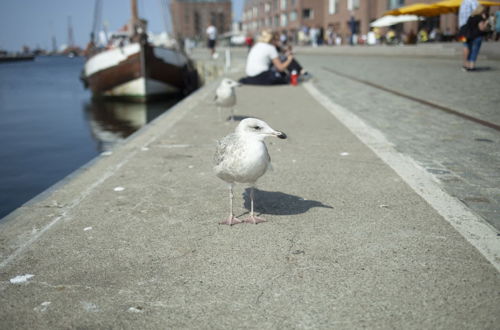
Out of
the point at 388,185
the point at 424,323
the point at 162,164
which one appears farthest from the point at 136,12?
the point at 424,323

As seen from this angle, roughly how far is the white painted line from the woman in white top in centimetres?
567

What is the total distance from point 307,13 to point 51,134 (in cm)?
6002

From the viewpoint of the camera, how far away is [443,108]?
27.6 feet

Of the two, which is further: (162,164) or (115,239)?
(162,164)

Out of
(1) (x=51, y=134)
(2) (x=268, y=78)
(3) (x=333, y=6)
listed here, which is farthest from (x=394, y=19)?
(1) (x=51, y=134)

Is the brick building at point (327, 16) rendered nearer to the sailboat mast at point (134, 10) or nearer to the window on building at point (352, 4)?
the window on building at point (352, 4)

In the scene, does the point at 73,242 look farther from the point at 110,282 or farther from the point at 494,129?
the point at 494,129

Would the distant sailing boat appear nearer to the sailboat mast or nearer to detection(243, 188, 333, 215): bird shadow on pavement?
the sailboat mast

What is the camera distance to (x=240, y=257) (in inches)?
113

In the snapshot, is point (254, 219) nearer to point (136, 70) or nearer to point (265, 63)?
point (265, 63)

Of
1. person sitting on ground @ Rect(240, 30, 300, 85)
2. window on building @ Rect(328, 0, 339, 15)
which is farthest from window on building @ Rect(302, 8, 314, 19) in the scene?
person sitting on ground @ Rect(240, 30, 300, 85)

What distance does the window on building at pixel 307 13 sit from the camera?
67188 millimetres

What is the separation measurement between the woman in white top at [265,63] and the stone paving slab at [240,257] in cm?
776

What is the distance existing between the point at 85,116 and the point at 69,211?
637 inches
